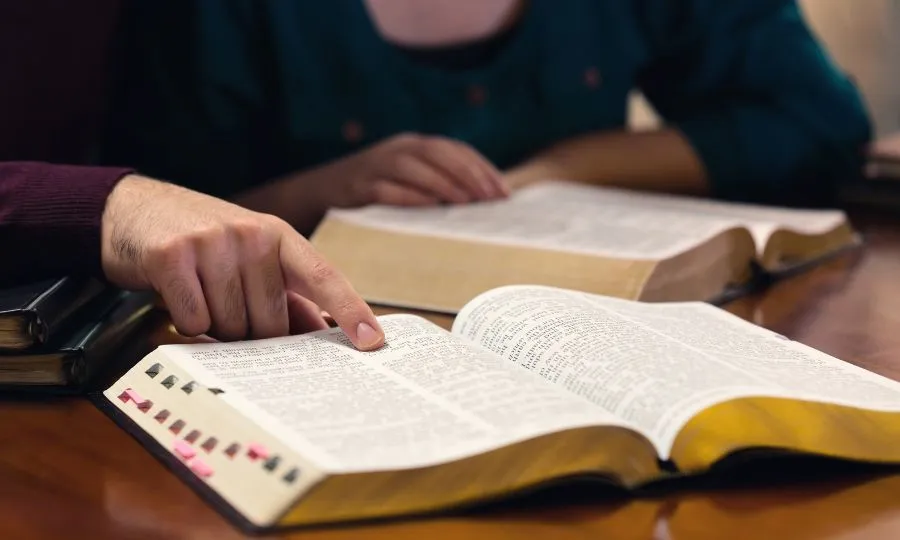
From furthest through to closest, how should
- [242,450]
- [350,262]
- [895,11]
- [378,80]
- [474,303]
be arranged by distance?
1. [895,11]
2. [378,80]
3. [350,262]
4. [474,303]
5. [242,450]

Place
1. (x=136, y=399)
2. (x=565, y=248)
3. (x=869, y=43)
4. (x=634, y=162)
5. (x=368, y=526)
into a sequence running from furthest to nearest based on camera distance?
(x=869, y=43) → (x=634, y=162) → (x=565, y=248) → (x=136, y=399) → (x=368, y=526)

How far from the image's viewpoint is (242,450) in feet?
1.63

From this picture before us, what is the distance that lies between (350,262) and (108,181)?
9.0 inches

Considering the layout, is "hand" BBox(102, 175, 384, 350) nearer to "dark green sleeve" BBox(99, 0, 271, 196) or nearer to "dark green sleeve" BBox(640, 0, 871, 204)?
"dark green sleeve" BBox(99, 0, 271, 196)

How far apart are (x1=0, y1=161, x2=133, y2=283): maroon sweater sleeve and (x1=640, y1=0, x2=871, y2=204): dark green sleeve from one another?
87cm

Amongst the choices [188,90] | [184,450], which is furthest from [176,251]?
[188,90]

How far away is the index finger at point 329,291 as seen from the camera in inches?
25.2

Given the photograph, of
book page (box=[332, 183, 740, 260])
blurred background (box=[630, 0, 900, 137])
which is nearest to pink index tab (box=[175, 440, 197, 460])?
book page (box=[332, 183, 740, 260])

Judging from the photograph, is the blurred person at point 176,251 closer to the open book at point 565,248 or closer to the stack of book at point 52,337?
the stack of book at point 52,337

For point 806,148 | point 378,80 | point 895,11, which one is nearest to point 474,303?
point 378,80

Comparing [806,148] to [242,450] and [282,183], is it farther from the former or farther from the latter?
[242,450]

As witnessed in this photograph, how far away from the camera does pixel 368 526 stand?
47 centimetres

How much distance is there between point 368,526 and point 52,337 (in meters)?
0.28

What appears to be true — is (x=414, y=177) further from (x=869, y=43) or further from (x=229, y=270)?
(x=869, y=43)
